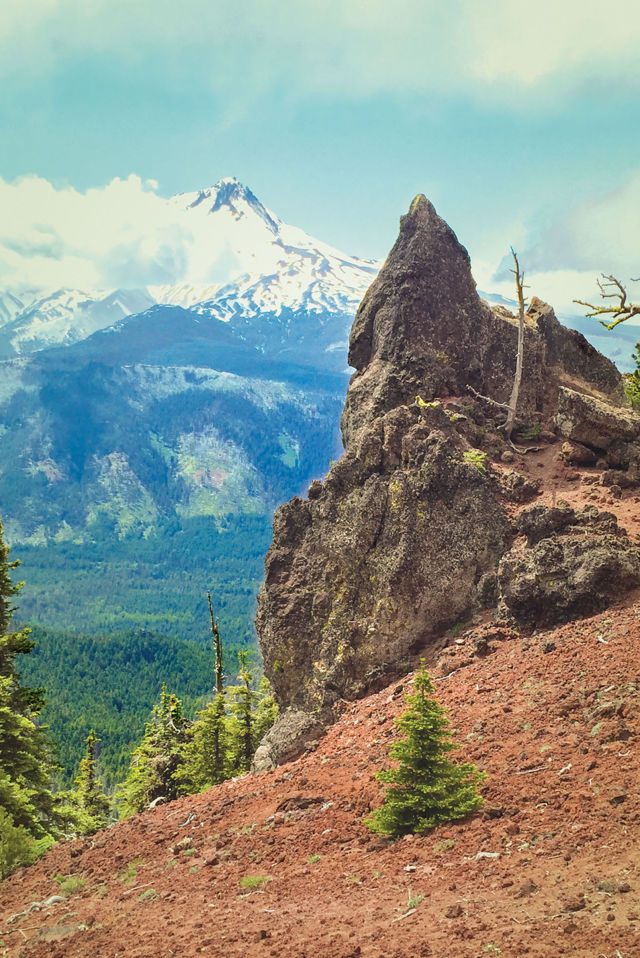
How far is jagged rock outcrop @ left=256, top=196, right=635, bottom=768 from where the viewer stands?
21.6m

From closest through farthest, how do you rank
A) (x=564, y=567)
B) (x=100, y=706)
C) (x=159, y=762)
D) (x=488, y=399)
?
(x=564, y=567), (x=488, y=399), (x=159, y=762), (x=100, y=706)

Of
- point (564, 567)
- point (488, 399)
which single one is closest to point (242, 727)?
point (488, 399)

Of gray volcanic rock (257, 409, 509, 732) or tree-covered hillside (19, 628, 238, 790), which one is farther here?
tree-covered hillside (19, 628, 238, 790)

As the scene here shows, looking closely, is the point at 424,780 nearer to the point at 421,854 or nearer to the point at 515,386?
the point at 421,854

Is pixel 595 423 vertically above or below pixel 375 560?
above

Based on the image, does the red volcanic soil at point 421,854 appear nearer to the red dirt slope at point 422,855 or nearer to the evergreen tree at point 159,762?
the red dirt slope at point 422,855

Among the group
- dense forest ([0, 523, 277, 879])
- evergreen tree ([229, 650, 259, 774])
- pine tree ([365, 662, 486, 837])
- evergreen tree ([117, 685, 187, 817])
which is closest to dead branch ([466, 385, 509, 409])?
dense forest ([0, 523, 277, 879])

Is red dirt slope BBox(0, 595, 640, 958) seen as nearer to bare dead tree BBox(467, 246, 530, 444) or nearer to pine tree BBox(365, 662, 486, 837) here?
pine tree BBox(365, 662, 486, 837)

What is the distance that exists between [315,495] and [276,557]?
2.85 meters

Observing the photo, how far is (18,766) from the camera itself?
22547mm

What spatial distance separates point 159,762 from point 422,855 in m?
27.6

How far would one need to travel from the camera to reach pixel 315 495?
27.1 meters

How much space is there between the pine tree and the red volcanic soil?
316 millimetres

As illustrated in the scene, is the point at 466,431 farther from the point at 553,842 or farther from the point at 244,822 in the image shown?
the point at 553,842
